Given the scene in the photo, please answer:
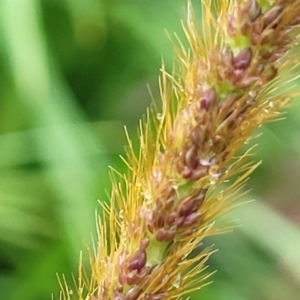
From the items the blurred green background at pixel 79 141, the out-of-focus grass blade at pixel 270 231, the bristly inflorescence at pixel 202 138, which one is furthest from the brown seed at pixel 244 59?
the out-of-focus grass blade at pixel 270 231

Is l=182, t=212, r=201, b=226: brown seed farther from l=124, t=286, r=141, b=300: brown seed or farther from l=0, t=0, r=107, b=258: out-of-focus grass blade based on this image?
l=0, t=0, r=107, b=258: out-of-focus grass blade

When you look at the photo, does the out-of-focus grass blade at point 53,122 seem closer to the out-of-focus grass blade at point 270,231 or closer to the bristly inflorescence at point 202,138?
the out-of-focus grass blade at point 270,231

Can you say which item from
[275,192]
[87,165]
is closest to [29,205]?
[87,165]

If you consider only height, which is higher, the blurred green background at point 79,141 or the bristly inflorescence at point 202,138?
the blurred green background at point 79,141

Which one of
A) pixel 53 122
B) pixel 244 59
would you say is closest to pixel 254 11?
pixel 244 59

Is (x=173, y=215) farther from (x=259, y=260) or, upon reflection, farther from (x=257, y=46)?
(x=259, y=260)

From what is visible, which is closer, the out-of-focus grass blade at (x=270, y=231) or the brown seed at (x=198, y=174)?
the brown seed at (x=198, y=174)
